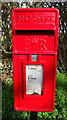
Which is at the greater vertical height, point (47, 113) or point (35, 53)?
point (35, 53)

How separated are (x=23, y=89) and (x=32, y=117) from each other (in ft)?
1.48

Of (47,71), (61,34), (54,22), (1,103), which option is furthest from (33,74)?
(61,34)

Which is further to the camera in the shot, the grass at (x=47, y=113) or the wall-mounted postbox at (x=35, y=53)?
the grass at (x=47, y=113)

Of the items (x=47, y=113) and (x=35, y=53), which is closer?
(x=35, y=53)

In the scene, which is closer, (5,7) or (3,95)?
(3,95)

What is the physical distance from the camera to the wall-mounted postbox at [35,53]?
185 cm

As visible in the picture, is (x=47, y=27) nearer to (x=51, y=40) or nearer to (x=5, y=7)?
(x=51, y=40)

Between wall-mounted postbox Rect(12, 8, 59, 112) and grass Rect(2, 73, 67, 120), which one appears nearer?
wall-mounted postbox Rect(12, 8, 59, 112)

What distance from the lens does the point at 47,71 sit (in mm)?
1929

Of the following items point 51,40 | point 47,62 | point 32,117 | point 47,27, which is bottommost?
point 32,117

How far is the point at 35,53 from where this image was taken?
6.18 ft

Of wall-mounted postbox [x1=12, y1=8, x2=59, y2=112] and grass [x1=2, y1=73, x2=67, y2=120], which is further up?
wall-mounted postbox [x1=12, y1=8, x2=59, y2=112]

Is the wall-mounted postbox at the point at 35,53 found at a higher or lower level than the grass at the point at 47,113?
higher

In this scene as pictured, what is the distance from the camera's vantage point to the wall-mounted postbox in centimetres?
185
